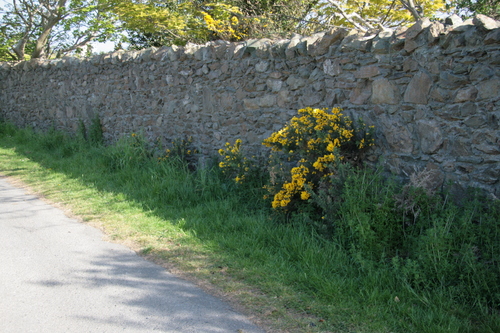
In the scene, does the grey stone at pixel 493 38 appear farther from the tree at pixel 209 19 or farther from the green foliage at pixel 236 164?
the tree at pixel 209 19

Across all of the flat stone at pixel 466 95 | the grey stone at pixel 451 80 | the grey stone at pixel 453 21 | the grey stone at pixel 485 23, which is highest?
the grey stone at pixel 453 21

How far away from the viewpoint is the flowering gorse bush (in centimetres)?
488

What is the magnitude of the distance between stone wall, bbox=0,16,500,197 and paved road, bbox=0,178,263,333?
103 inches

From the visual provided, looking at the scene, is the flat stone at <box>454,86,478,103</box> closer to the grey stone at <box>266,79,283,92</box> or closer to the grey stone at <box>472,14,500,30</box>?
the grey stone at <box>472,14,500,30</box>

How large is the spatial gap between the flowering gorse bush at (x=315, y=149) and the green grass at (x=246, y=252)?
346mm

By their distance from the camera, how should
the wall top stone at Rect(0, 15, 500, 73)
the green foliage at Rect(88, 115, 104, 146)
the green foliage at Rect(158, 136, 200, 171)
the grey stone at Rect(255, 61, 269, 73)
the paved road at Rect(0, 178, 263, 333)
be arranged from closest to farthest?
the paved road at Rect(0, 178, 263, 333)
the wall top stone at Rect(0, 15, 500, 73)
the grey stone at Rect(255, 61, 269, 73)
the green foliage at Rect(158, 136, 200, 171)
the green foliage at Rect(88, 115, 104, 146)

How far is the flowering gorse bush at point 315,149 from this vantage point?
4.88 metres

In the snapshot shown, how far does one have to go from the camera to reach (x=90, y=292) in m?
3.63

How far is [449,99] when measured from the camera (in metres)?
4.37

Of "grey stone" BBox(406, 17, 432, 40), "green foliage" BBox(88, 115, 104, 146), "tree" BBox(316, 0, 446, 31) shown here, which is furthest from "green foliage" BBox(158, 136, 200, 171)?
"tree" BBox(316, 0, 446, 31)

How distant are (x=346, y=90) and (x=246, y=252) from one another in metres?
2.45

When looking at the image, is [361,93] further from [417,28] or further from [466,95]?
[466,95]

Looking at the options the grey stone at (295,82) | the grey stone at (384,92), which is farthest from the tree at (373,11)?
the grey stone at (384,92)

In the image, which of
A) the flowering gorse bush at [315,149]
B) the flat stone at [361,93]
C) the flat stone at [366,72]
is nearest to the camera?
the flowering gorse bush at [315,149]
